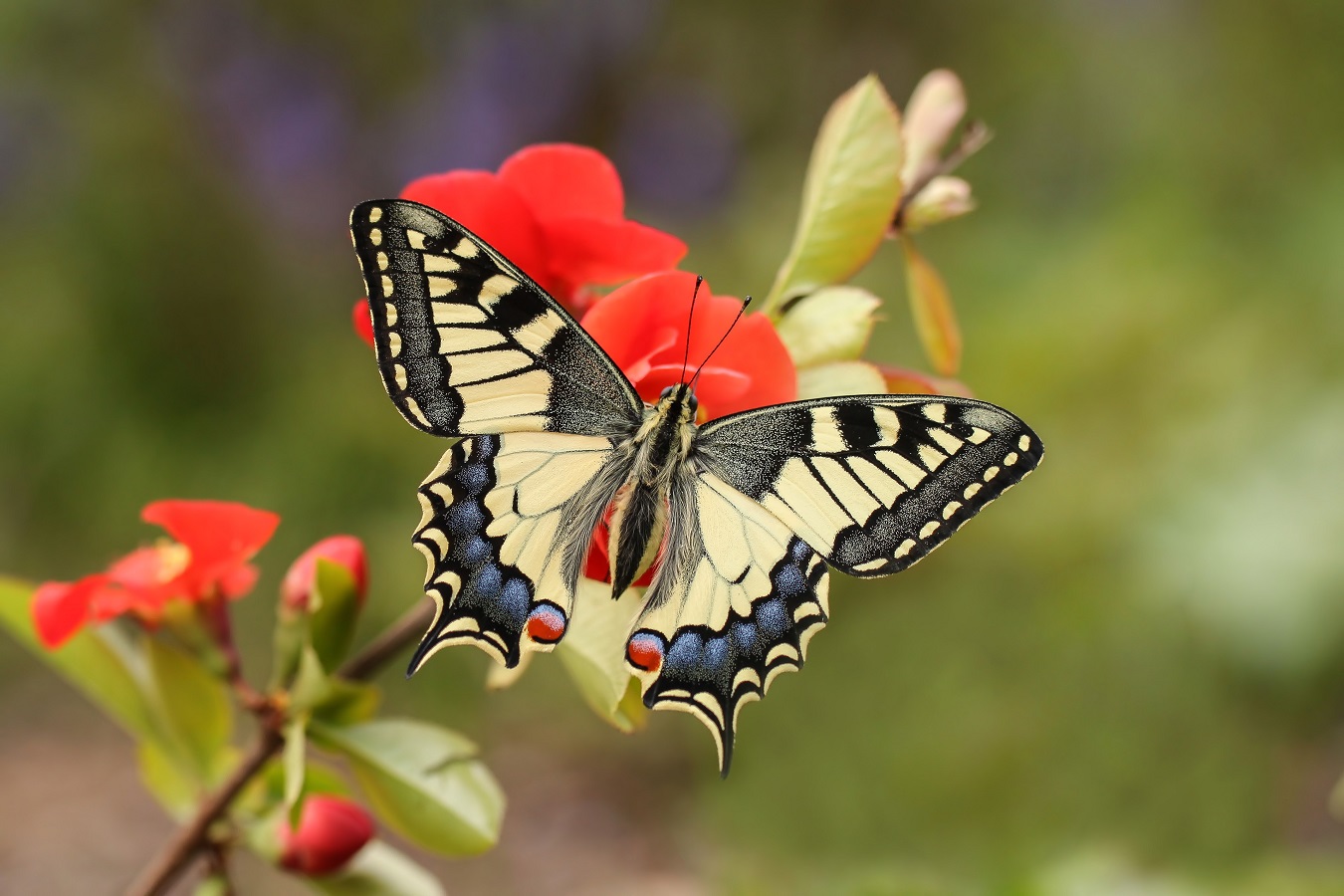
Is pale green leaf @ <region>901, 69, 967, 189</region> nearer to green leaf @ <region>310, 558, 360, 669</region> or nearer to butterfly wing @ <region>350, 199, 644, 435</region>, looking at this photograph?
butterfly wing @ <region>350, 199, 644, 435</region>

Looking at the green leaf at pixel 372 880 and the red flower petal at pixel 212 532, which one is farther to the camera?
the green leaf at pixel 372 880

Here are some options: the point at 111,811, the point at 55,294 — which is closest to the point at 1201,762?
the point at 111,811

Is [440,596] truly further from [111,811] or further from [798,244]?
[111,811]

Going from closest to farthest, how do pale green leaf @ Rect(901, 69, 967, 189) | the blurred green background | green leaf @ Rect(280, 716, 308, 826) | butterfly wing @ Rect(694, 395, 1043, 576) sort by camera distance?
green leaf @ Rect(280, 716, 308, 826), butterfly wing @ Rect(694, 395, 1043, 576), pale green leaf @ Rect(901, 69, 967, 189), the blurred green background

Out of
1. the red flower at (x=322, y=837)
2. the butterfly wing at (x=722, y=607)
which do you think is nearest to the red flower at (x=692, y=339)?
the butterfly wing at (x=722, y=607)

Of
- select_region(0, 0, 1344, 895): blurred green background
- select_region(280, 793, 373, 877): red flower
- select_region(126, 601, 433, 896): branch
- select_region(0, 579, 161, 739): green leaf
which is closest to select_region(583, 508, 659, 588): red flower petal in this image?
select_region(126, 601, 433, 896): branch

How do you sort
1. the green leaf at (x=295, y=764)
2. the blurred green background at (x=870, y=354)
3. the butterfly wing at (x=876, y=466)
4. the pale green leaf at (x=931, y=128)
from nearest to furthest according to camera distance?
the green leaf at (x=295, y=764) → the butterfly wing at (x=876, y=466) → the pale green leaf at (x=931, y=128) → the blurred green background at (x=870, y=354)

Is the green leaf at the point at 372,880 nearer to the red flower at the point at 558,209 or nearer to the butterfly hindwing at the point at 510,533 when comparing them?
the butterfly hindwing at the point at 510,533
